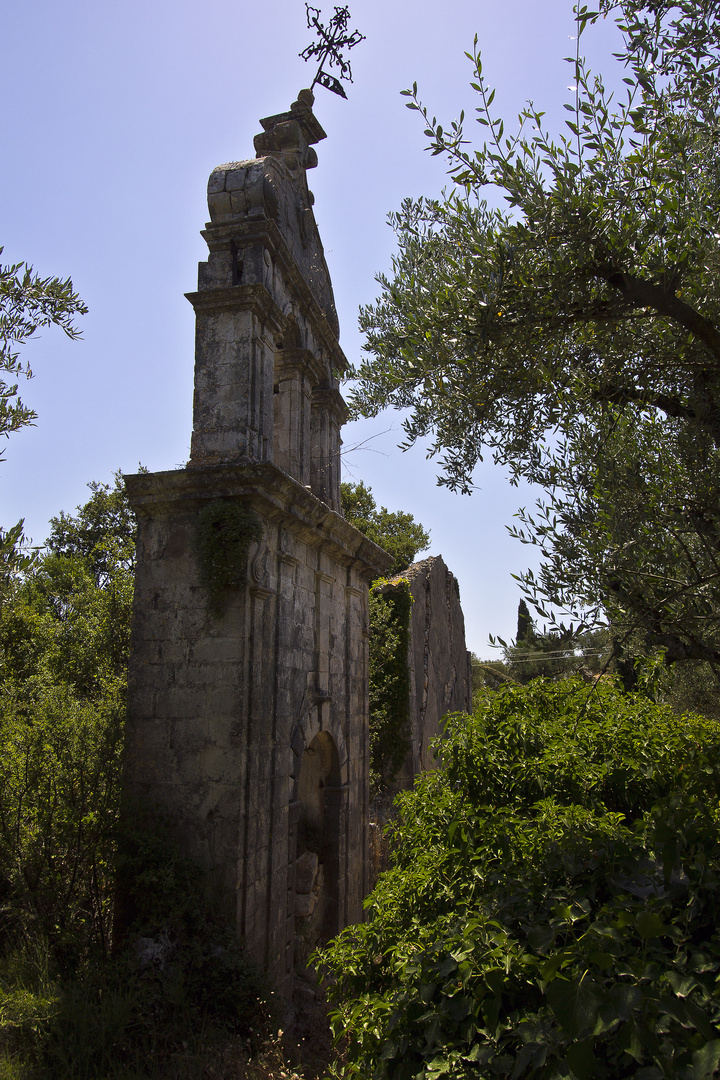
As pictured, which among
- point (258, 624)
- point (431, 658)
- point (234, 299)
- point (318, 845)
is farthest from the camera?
point (431, 658)

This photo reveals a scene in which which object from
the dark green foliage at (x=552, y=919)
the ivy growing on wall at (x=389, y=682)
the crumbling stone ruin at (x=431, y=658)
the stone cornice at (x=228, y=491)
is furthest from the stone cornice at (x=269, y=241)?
the crumbling stone ruin at (x=431, y=658)

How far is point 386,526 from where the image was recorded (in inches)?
869

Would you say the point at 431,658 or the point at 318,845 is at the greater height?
the point at 431,658

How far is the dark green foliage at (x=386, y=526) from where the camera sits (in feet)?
66.8

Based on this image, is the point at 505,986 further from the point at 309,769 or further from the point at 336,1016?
the point at 309,769

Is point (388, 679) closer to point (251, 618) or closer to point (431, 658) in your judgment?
point (431, 658)

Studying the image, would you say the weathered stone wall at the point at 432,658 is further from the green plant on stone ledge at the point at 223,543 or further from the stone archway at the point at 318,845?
the green plant on stone ledge at the point at 223,543

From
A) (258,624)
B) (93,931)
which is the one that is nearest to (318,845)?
(93,931)

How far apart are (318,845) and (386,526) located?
590 inches

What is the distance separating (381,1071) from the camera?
7.70 feet

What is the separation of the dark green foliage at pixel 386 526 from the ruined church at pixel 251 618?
12.2 m

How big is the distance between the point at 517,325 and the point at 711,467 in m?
1.22

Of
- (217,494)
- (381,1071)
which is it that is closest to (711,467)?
(381,1071)

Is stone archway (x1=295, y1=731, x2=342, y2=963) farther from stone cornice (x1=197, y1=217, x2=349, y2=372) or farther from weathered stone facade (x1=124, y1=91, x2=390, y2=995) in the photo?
stone cornice (x1=197, y1=217, x2=349, y2=372)
